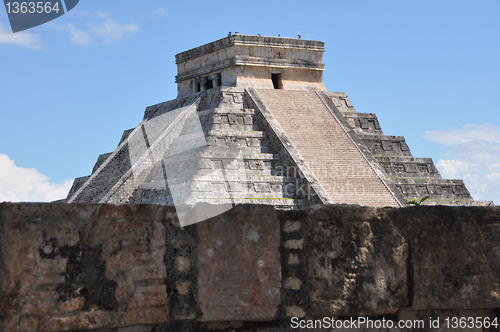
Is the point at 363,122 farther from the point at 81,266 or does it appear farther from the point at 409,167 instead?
the point at 81,266

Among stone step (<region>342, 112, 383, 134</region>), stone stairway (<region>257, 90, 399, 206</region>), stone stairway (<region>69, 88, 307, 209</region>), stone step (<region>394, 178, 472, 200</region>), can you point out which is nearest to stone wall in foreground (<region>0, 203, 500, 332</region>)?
stone stairway (<region>69, 88, 307, 209</region>)

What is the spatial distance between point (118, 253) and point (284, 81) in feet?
64.9

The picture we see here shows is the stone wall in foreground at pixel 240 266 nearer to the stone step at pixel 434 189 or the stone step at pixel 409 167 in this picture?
the stone step at pixel 434 189

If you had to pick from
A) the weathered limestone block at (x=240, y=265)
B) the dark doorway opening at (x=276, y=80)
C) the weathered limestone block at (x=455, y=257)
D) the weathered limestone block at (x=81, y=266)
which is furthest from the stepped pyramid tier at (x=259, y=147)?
the weathered limestone block at (x=81, y=266)

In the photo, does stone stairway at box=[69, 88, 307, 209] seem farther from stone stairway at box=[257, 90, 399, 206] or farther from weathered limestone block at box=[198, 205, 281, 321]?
weathered limestone block at box=[198, 205, 281, 321]

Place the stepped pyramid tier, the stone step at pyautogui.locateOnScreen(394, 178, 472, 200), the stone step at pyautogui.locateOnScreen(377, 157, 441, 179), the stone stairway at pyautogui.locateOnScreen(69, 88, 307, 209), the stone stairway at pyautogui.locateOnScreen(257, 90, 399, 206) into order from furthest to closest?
the stone step at pyautogui.locateOnScreen(377, 157, 441, 179), the stone step at pyautogui.locateOnScreen(394, 178, 472, 200), the stone stairway at pyautogui.locateOnScreen(257, 90, 399, 206), the stepped pyramid tier, the stone stairway at pyautogui.locateOnScreen(69, 88, 307, 209)

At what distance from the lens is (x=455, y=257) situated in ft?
13.0

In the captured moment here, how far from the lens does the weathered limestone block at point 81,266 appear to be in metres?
3.19

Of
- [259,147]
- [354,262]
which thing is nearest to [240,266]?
[354,262]

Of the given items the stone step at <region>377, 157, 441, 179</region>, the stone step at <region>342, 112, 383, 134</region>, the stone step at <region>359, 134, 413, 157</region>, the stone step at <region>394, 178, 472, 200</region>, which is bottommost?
the stone step at <region>394, 178, 472, 200</region>

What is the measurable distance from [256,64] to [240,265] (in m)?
19.0

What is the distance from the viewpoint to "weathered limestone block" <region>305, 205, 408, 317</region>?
12.2 feet

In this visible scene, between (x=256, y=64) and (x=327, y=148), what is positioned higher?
(x=256, y=64)

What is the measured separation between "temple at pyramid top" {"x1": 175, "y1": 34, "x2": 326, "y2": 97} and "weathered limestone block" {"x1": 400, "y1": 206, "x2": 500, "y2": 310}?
18.1 m
